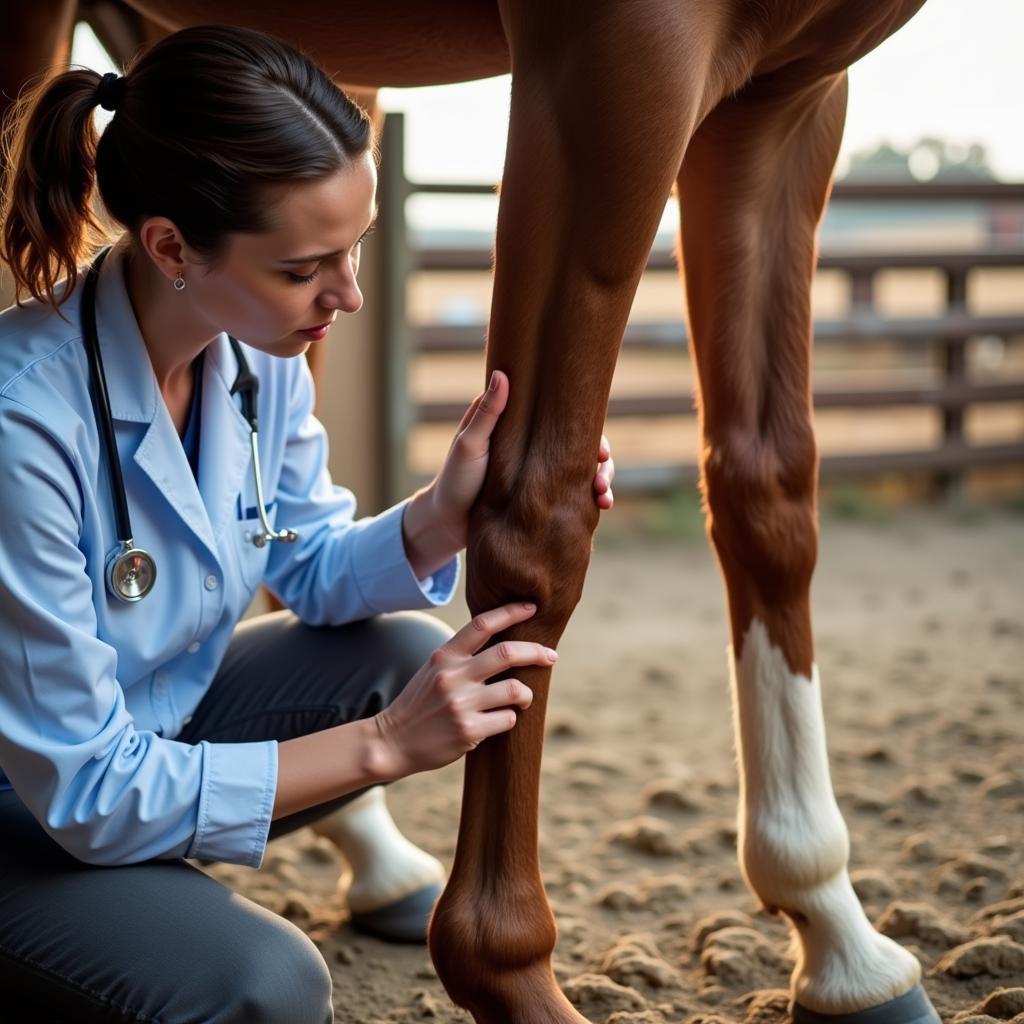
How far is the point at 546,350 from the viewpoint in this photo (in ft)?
3.31

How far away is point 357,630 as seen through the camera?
4.66 feet

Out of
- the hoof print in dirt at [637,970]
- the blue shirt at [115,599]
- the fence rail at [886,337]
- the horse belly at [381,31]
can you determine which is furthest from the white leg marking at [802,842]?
the fence rail at [886,337]

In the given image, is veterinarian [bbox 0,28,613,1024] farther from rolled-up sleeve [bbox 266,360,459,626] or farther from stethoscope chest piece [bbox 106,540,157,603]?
rolled-up sleeve [bbox 266,360,459,626]

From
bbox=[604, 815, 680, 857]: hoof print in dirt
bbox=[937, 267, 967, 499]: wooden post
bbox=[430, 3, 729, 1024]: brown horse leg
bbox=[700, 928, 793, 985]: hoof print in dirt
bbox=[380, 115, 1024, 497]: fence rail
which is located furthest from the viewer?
bbox=[937, 267, 967, 499]: wooden post

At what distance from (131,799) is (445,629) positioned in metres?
0.51

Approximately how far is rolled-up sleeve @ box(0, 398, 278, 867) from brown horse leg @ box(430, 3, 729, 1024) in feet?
0.64

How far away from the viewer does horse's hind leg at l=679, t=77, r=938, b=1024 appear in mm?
1292

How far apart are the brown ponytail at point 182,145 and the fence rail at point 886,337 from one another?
9.33 feet

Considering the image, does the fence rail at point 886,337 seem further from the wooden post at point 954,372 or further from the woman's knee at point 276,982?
the woman's knee at point 276,982

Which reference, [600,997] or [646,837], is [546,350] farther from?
[646,837]

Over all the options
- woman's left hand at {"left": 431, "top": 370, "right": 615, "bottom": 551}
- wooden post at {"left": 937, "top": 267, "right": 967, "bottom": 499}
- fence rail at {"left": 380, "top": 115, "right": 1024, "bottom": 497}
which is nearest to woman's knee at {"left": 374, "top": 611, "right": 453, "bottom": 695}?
woman's left hand at {"left": 431, "top": 370, "right": 615, "bottom": 551}

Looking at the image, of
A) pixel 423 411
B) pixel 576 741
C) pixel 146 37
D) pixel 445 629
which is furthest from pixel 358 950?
pixel 423 411

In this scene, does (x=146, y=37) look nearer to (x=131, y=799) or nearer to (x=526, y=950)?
(x=131, y=799)

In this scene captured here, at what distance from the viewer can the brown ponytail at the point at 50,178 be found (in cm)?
108
